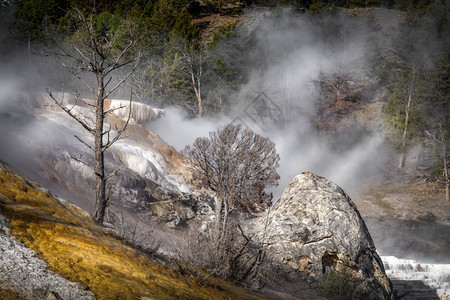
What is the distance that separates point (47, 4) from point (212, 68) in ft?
74.2

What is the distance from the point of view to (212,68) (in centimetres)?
4694

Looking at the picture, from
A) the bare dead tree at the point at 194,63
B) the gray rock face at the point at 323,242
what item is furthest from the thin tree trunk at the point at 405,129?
the gray rock face at the point at 323,242

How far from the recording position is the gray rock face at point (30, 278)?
4281mm

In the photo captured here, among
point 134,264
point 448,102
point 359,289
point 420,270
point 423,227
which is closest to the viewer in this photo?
point 134,264

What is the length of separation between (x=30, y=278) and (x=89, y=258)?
3.14 feet

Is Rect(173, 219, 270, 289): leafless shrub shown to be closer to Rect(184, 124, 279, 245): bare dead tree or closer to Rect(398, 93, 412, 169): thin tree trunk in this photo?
Rect(184, 124, 279, 245): bare dead tree

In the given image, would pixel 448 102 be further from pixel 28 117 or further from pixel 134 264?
pixel 134 264

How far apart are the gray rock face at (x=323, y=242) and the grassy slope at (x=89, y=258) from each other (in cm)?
579

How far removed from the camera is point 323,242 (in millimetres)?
12875

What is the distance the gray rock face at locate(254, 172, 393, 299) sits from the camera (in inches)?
488

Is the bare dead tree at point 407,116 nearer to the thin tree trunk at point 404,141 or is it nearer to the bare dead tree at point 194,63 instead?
the thin tree trunk at point 404,141

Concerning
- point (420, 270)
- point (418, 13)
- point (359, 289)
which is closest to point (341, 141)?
point (418, 13)

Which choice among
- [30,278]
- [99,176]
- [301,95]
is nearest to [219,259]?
[99,176]

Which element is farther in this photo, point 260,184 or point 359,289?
point 260,184
